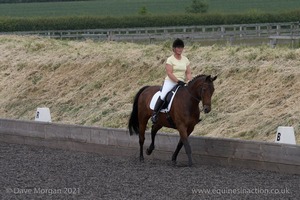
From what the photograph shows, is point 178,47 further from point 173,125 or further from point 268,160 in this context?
point 268,160

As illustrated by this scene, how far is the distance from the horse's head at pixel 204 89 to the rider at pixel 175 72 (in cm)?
47

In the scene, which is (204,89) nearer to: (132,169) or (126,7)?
(132,169)

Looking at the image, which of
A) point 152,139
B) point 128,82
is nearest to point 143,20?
point 128,82

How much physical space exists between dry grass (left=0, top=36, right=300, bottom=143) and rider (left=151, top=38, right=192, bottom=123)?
203 cm

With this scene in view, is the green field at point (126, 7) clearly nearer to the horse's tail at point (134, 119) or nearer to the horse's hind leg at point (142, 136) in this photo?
the horse's tail at point (134, 119)

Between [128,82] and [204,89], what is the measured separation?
9.38m

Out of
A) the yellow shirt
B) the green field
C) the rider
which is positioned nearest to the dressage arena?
the rider

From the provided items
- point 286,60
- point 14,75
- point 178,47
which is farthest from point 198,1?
point 178,47

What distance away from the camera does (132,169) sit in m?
16.0

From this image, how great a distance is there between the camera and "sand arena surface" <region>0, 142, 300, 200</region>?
1298 centimetres

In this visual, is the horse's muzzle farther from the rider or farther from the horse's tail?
the horse's tail

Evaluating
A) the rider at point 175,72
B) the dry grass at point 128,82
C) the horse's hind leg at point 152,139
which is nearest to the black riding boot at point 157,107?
the rider at point 175,72

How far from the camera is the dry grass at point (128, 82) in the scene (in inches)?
737

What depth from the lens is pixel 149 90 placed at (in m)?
17.3
